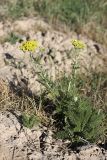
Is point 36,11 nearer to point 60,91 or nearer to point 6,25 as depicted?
point 6,25

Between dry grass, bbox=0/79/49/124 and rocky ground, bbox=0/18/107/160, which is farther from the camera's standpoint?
dry grass, bbox=0/79/49/124

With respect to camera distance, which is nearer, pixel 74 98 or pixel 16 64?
pixel 74 98

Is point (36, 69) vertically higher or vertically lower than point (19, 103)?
higher

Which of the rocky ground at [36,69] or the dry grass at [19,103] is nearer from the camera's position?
the rocky ground at [36,69]

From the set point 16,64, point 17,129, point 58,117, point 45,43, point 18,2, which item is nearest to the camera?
point 17,129

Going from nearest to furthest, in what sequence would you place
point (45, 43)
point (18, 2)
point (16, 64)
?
point (16, 64), point (45, 43), point (18, 2)

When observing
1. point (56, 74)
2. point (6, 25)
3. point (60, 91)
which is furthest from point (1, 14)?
point (60, 91)

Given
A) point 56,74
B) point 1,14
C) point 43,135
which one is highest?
point 1,14

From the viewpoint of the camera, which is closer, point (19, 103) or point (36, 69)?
point (19, 103)
